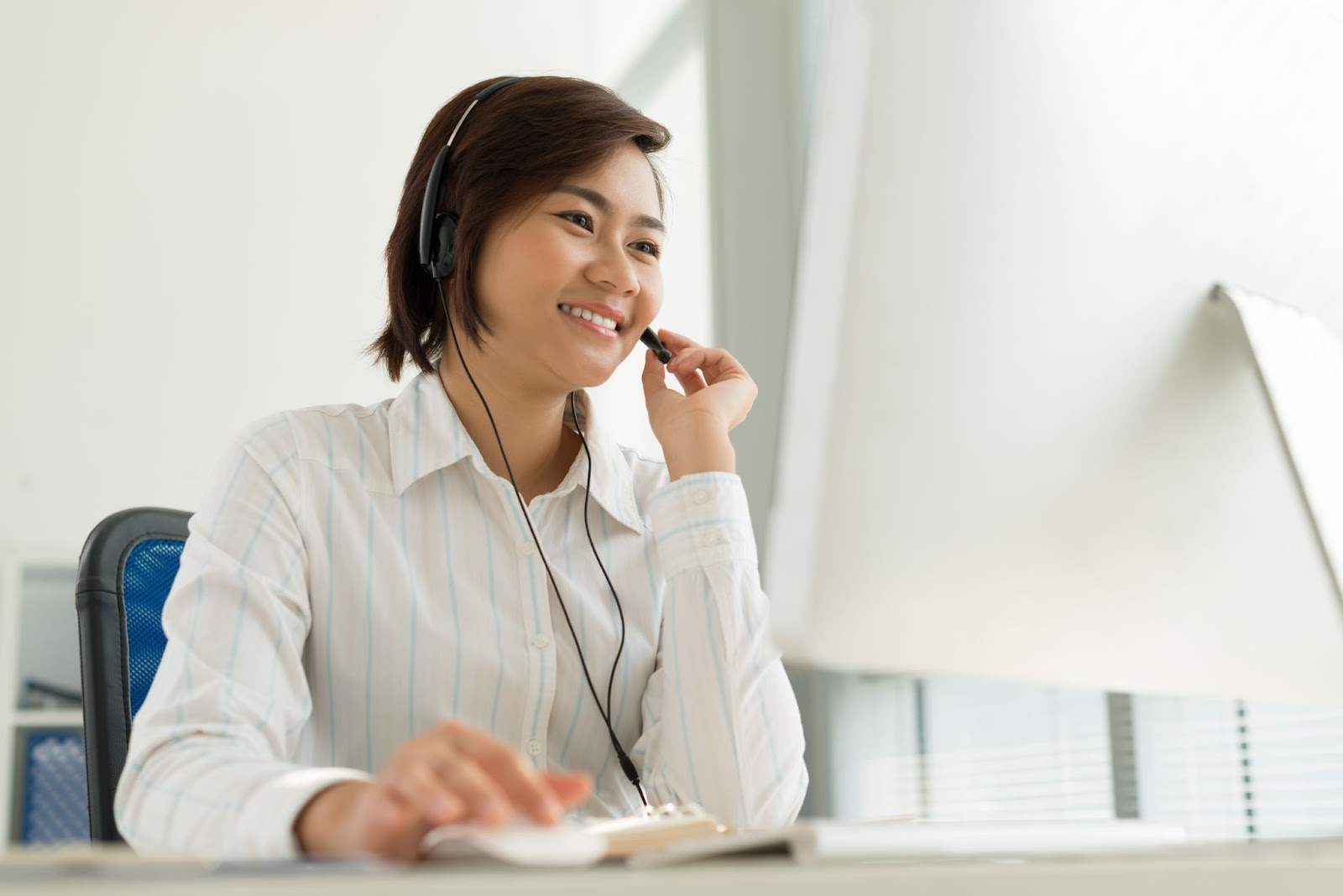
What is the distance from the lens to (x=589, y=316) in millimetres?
1333

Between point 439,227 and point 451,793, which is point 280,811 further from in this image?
point 439,227

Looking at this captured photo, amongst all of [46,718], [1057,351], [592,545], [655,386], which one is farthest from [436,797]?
[46,718]

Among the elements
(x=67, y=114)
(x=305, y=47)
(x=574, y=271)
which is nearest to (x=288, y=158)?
(x=305, y=47)

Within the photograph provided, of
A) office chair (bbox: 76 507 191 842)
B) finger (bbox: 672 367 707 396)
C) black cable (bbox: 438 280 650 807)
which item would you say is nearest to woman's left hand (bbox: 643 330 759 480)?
finger (bbox: 672 367 707 396)

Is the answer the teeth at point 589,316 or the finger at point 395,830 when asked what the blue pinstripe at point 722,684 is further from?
the finger at point 395,830

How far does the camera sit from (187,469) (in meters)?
3.56

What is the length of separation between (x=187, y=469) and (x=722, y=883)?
11.5 feet

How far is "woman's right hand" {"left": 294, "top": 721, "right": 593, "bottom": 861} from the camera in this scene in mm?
444

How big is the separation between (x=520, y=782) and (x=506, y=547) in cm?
76

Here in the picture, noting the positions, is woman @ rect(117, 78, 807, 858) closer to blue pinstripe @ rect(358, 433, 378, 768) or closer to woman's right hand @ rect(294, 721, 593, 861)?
blue pinstripe @ rect(358, 433, 378, 768)

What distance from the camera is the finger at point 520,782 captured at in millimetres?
437

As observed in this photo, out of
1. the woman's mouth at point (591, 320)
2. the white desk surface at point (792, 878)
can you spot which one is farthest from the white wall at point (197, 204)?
the white desk surface at point (792, 878)

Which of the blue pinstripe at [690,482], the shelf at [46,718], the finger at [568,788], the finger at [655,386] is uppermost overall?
the finger at [655,386]

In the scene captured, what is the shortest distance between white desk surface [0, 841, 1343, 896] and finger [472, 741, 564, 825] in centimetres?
4
